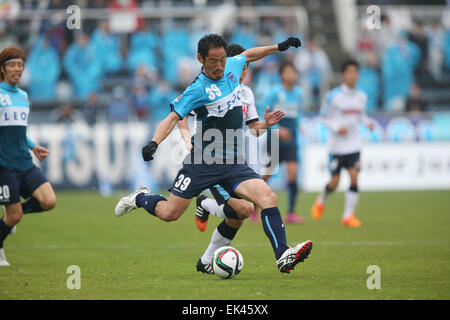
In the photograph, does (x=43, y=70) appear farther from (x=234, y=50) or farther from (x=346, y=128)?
(x=234, y=50)

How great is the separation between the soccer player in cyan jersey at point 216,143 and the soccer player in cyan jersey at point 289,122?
6.08 m

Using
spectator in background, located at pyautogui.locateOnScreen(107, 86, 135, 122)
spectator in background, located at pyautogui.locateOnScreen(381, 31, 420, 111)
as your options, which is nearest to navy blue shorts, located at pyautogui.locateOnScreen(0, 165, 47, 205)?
spectator in background, located at pyautogui.locateOnScreen(107, 86, 135, 122)

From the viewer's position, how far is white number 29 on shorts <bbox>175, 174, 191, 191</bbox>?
8.21 m

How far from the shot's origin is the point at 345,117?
47.4ft

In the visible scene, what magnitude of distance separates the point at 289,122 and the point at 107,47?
35.9ft

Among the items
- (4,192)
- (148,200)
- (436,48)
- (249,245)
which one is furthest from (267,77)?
(148,200)

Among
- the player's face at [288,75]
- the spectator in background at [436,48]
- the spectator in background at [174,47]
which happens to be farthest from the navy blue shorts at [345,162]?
the spectator in background at [436,48]

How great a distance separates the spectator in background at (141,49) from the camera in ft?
80.2

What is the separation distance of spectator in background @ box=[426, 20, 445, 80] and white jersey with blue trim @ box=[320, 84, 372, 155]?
12337 millimetres

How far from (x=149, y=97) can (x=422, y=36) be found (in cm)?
935

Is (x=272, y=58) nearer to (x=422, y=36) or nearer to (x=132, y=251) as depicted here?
(x=422, y=36)
